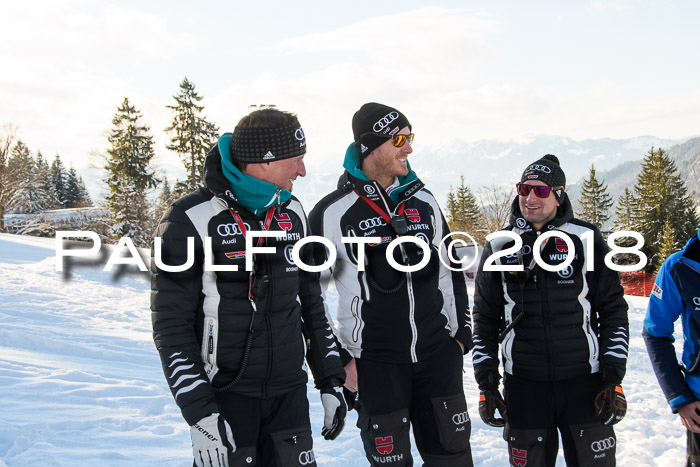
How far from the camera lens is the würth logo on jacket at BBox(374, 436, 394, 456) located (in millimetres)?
3469

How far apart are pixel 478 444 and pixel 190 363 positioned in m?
3.37

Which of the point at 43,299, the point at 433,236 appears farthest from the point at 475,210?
the point at 433,236

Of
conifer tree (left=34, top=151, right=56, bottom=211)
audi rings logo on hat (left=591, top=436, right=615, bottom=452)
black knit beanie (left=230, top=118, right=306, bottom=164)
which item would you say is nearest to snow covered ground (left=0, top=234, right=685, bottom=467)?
audi rings logo on hat (left=591, top=436, right=615, bottom=452)

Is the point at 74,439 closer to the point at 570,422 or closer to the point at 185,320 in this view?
the point at 185,320

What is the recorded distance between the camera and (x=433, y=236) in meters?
3.88

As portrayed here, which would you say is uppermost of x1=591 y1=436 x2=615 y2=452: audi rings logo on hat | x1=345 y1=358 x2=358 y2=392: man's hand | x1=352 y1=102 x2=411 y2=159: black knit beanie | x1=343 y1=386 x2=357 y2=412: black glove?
x1=352 y1=102 x2=411 y2=159: black knit beanie

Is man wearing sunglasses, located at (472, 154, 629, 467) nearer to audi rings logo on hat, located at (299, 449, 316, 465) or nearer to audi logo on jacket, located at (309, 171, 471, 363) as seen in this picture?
audi logo on jacket, located at (309, 171, 471, 363)

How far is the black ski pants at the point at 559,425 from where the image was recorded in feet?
11.5

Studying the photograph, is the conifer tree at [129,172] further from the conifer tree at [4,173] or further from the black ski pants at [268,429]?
the black ski pants at [268,429]

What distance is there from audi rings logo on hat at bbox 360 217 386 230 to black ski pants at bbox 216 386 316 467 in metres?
1.28

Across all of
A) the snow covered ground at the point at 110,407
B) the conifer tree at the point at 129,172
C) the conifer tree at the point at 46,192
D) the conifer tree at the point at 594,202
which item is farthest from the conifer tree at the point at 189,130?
the conifer tree at the point at 594,202

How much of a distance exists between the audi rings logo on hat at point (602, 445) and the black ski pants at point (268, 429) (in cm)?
188

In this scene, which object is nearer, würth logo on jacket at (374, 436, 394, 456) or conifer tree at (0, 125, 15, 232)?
würth logo on jacket at (374, 436, 394, 456)

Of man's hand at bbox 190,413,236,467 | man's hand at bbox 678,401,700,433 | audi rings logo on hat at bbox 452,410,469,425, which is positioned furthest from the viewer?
audi rings logo on hat at bbox 452,410,469,425
